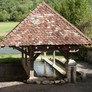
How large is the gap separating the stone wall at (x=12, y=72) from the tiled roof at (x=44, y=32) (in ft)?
8.63

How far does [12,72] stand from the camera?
22500 mm

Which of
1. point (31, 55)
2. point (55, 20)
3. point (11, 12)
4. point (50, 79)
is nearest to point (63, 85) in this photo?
point (50, 79)

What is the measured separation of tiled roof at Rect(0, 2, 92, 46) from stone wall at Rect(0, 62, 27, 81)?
2.63 metres

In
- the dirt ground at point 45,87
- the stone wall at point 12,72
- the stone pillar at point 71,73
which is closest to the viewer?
the dirt ground at point 45,87

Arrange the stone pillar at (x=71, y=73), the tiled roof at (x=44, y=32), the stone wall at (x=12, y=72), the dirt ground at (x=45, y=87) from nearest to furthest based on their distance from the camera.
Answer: the dirt ground at (x=45, y=87)
the tiled roof at (x=44, y=32)
the stone pillar at (x=71, y=73)
the stone wall at (x=12, y=72)

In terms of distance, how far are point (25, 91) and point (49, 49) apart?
325 cm

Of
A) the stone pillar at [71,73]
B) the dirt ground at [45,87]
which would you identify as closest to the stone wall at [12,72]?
the dirt ground at [45,87]

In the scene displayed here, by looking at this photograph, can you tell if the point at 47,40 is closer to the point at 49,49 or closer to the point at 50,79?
the point at 49,49

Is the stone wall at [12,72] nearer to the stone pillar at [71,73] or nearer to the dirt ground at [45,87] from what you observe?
the dirt ground at [45,87]

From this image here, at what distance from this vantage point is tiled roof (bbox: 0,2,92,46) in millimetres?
18656

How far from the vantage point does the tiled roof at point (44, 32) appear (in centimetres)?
1866

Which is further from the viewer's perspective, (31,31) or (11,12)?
(11,12)

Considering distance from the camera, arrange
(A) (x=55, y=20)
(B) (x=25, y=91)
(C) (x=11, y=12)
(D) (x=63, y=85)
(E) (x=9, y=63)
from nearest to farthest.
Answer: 1. (B) (x=25, y=91)
2. (D) (x=63, y=85)
3. (A) (x=55, y=20)
4. (E) (x=9, y=63)
5. (C) (x=11, y=12)

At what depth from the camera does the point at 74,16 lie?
122 feet
